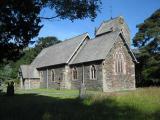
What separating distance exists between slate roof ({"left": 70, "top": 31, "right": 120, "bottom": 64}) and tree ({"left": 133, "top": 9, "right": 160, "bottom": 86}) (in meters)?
8.85

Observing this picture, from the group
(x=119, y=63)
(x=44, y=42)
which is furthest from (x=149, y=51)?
(x=44, y=42)

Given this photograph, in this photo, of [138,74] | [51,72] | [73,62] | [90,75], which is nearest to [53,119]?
[90,75]

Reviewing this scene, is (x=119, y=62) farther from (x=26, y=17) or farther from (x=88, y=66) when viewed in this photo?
(x=26, y=17)

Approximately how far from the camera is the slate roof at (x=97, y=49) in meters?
41.2

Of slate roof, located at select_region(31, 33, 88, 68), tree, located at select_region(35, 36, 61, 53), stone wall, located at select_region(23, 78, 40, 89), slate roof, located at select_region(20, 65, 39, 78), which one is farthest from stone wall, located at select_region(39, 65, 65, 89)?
tree, located at select_region(35, 36, 61, 53)

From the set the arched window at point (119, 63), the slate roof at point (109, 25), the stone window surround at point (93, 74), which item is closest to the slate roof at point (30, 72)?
the stone window surround at point (93, 74)

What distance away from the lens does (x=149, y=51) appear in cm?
5078

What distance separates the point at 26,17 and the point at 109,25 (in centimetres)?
5794

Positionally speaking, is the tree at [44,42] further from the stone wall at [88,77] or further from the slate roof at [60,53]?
the stone wall at [88,77]

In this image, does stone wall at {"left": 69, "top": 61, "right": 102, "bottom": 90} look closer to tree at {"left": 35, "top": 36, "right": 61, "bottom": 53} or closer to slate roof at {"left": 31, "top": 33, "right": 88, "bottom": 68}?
slate roof at {"left": 31, "top": 33, "right": 88, "bottom": 68}

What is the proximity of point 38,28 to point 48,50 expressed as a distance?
43.7 m

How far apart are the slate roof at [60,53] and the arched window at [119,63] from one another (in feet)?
27.9

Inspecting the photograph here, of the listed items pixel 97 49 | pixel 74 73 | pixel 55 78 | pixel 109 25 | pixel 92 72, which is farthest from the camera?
pixel 109 25

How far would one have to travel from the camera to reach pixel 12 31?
17453mm
